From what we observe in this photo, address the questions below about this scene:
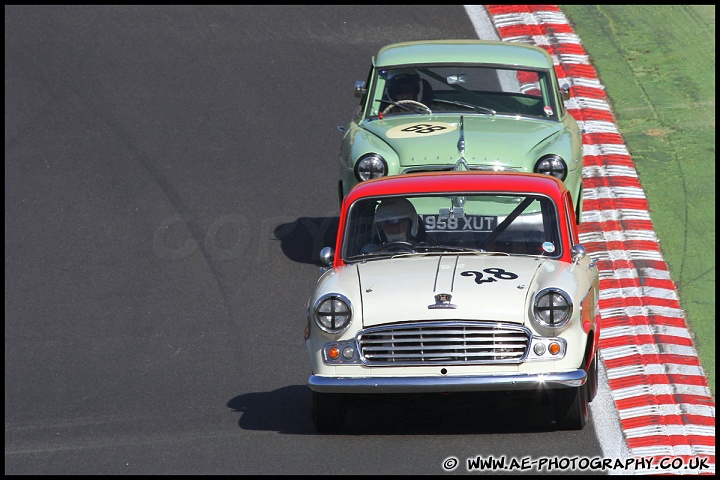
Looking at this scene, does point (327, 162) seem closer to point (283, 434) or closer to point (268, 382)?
point (268, 382)

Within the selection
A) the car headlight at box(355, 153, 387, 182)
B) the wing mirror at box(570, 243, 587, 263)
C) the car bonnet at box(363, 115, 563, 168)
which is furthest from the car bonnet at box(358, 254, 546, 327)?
the car headlight at box(355, 153, 387, 182)

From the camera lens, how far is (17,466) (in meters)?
7.56

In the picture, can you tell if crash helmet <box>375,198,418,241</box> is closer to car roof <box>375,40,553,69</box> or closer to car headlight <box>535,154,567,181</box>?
car headlight <box>535,154,567,181</box>

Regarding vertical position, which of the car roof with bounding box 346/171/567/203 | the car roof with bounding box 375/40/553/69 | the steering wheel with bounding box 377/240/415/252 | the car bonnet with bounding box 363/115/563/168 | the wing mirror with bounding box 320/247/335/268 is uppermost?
the car roof with bounding box 375/40/553/69

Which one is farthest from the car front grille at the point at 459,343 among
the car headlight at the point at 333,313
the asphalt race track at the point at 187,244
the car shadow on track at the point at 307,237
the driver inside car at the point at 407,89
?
the driver inside car at the point at 407,89

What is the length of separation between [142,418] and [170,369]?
1.11m

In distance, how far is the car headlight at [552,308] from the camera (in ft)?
25.0

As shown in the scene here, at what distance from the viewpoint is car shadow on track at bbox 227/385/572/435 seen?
25.9 feet

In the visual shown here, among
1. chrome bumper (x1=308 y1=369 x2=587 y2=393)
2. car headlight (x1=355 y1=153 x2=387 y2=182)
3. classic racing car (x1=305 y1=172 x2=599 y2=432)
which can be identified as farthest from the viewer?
car headlight (x1=355 y1=153 x2=387 y2=182)

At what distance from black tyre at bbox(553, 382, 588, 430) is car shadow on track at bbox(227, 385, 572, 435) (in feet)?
0.38

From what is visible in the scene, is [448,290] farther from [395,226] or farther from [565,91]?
[565,91]

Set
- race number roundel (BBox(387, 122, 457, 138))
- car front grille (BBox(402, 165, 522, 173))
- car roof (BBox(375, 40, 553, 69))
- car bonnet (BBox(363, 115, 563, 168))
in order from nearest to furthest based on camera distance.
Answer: car front grille (BBox(402, 165, 522, 173)) → car bonnet (BBox(363, 115, 563, 168)) → race number roundel (BBox(387, 122, 457, 138)) → car roof (BBox(375, 40, 553, 69))

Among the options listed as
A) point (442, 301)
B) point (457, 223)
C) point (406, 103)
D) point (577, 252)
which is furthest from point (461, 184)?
point (406, 103)

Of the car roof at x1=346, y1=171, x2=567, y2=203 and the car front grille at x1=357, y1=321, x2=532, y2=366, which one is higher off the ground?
the car roof at x1=346, y1=171, x2=567, y2=203
